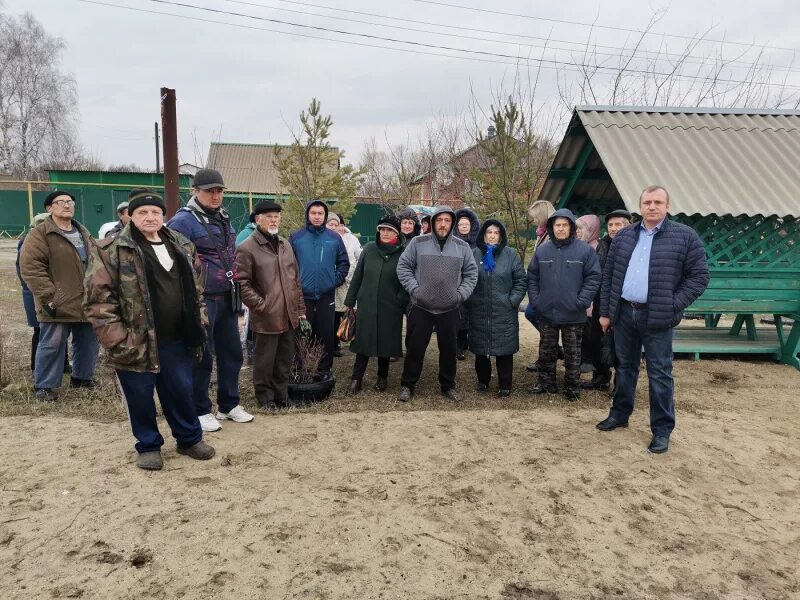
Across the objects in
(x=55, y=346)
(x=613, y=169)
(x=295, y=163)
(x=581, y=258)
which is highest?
(x=295, y=163)

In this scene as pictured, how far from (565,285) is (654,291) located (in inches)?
45.2

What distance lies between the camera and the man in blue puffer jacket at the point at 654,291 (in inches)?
149

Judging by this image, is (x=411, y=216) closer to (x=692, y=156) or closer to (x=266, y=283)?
(x=266, y=283)

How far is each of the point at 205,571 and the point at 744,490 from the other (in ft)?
10.7

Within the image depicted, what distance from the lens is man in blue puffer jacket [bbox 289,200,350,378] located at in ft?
16.9

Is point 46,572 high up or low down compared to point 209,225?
down

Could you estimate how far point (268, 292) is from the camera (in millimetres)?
4371

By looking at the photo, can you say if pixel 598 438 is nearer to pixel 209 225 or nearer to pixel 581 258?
pixel 581 258

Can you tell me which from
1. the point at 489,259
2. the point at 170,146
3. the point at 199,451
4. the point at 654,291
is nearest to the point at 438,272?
the point at 489,259

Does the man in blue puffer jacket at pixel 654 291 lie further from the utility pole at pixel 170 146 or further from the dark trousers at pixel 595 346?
the utility pole at pixel 170 146

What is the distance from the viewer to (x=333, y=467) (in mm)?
3658

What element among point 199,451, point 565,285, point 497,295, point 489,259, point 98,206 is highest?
point 98,206

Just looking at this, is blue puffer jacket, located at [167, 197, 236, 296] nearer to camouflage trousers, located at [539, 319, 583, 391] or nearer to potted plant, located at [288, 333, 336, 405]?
potted plant, located at [288, 333, 336, 405]

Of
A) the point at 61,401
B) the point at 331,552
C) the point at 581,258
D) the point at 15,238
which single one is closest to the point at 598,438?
the point at 581,258
